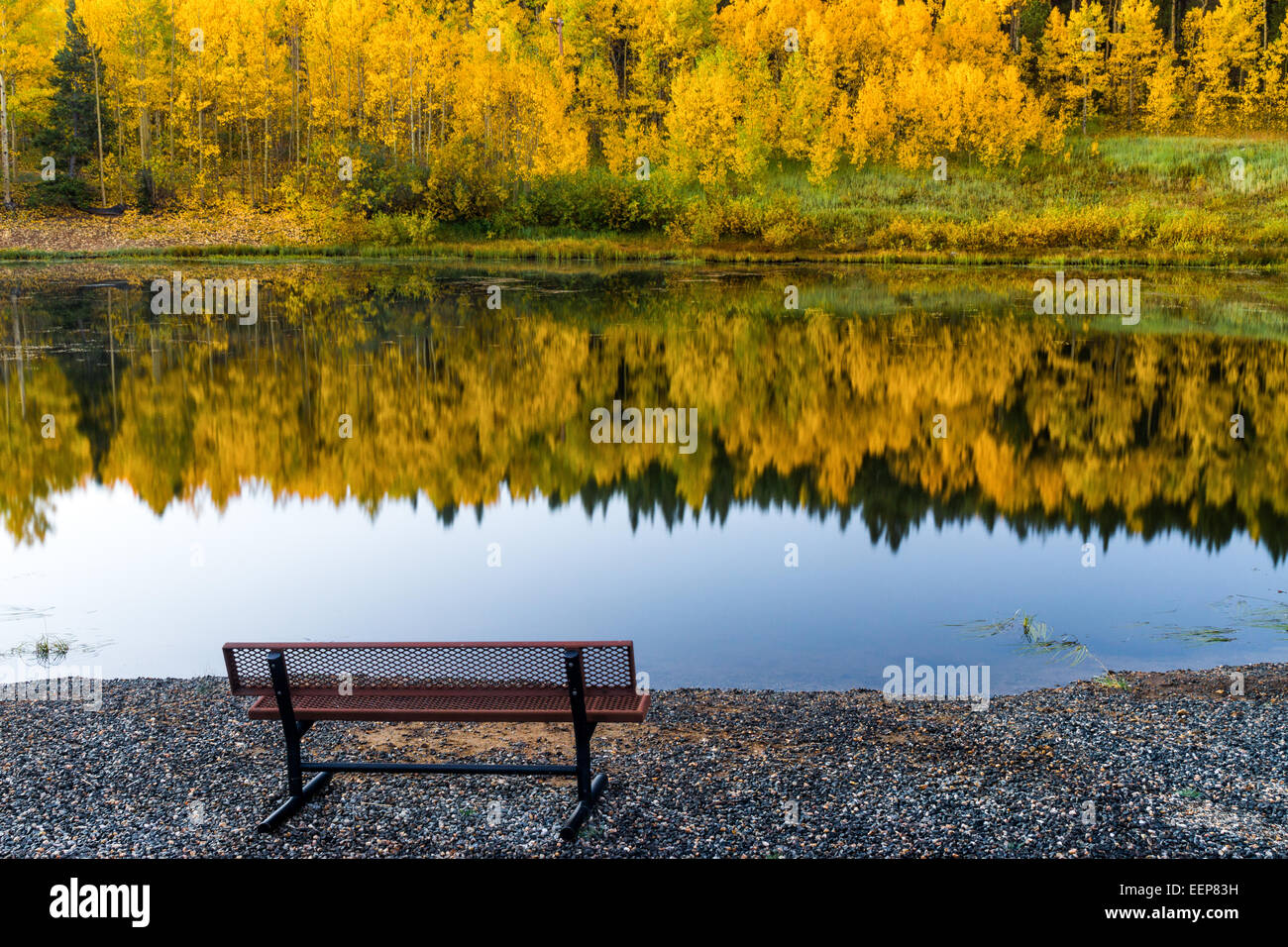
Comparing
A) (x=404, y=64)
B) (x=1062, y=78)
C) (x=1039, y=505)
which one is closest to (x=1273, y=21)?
(x=1062, y=78)

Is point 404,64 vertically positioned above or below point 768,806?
above

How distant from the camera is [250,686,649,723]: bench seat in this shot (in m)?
7.82

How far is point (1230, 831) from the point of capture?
7.45 m

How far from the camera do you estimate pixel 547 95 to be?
7356 cm

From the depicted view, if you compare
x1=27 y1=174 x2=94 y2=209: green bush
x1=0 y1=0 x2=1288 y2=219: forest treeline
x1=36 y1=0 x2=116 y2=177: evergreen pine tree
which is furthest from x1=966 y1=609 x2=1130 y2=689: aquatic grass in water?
x1=36 y1=0 x2=116 y2=177: evergreen pine tree

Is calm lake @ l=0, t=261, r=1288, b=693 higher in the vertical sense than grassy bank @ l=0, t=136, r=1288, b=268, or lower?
lower

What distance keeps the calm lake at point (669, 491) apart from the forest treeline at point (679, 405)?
0.14m

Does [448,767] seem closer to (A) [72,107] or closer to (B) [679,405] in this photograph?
(B) [679,405]

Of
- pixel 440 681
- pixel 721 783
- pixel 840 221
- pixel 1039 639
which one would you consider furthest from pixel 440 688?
pixel 840 221

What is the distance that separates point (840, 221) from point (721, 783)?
6289cm

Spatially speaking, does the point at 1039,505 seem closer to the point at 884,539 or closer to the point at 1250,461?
the point at 884,539

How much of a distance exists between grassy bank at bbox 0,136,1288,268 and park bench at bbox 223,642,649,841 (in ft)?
196

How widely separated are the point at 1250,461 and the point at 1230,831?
59.0 ft

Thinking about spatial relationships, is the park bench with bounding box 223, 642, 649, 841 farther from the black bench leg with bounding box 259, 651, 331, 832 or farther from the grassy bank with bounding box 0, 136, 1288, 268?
the grassy bank with bounding box 0, 136, 1288, 268
